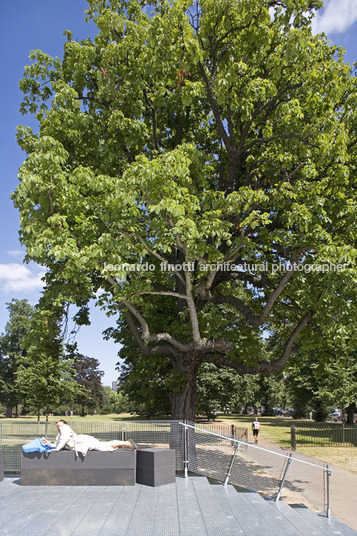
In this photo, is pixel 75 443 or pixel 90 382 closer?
pixel 75 443

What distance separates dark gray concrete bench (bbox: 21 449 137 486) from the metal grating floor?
176mm

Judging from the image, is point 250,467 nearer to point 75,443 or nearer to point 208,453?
point 208,453

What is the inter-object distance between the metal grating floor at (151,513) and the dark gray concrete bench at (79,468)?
176mm

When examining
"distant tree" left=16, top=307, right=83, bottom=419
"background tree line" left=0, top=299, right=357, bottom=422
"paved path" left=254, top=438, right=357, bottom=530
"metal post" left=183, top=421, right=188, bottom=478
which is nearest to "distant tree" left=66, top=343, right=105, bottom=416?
"background tree line" left=0, top=299, right=357, bottom=422

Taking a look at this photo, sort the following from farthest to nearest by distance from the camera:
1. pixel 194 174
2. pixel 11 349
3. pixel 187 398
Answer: pixel 11 349, pixel 187 398, pixel 194 174

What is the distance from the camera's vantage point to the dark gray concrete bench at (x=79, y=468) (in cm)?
899

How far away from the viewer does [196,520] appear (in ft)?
22.6

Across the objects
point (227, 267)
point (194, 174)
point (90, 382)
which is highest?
point (194, 174)

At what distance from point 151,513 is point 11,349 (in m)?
67.3

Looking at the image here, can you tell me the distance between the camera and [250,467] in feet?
30.2

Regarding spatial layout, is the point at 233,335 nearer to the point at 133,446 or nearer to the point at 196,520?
the point at 133,446

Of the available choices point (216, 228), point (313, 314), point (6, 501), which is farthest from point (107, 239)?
A: point (313, 314)

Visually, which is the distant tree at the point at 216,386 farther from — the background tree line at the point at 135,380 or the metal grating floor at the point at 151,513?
the metal grating floor at the point at 151,513

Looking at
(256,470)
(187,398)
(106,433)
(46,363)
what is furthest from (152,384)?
(256,470)
